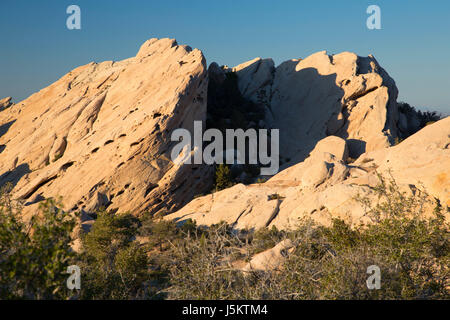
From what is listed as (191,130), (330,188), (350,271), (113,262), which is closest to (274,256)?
(350,271)

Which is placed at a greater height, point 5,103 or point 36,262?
point 5,103

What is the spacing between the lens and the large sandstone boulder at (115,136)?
27.8 m

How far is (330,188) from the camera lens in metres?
20.2

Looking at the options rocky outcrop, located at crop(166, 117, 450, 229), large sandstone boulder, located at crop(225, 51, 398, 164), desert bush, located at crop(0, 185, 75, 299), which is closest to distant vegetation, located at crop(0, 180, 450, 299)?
desert bush, located at crop(0, 185, 75, 299)

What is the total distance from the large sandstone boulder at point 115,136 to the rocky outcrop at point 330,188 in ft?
11.9

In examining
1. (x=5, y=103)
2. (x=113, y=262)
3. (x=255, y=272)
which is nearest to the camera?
(x=255, y=272)

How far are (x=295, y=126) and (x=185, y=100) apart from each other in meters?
13.8

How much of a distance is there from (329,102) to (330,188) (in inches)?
800

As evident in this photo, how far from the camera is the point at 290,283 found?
11.0 m

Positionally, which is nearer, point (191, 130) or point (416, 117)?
point (191, 130)

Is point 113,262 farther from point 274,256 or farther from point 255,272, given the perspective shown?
point 255,272

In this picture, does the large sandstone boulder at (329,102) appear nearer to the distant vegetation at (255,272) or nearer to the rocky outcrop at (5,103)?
the distant vegetation at (255,272)
